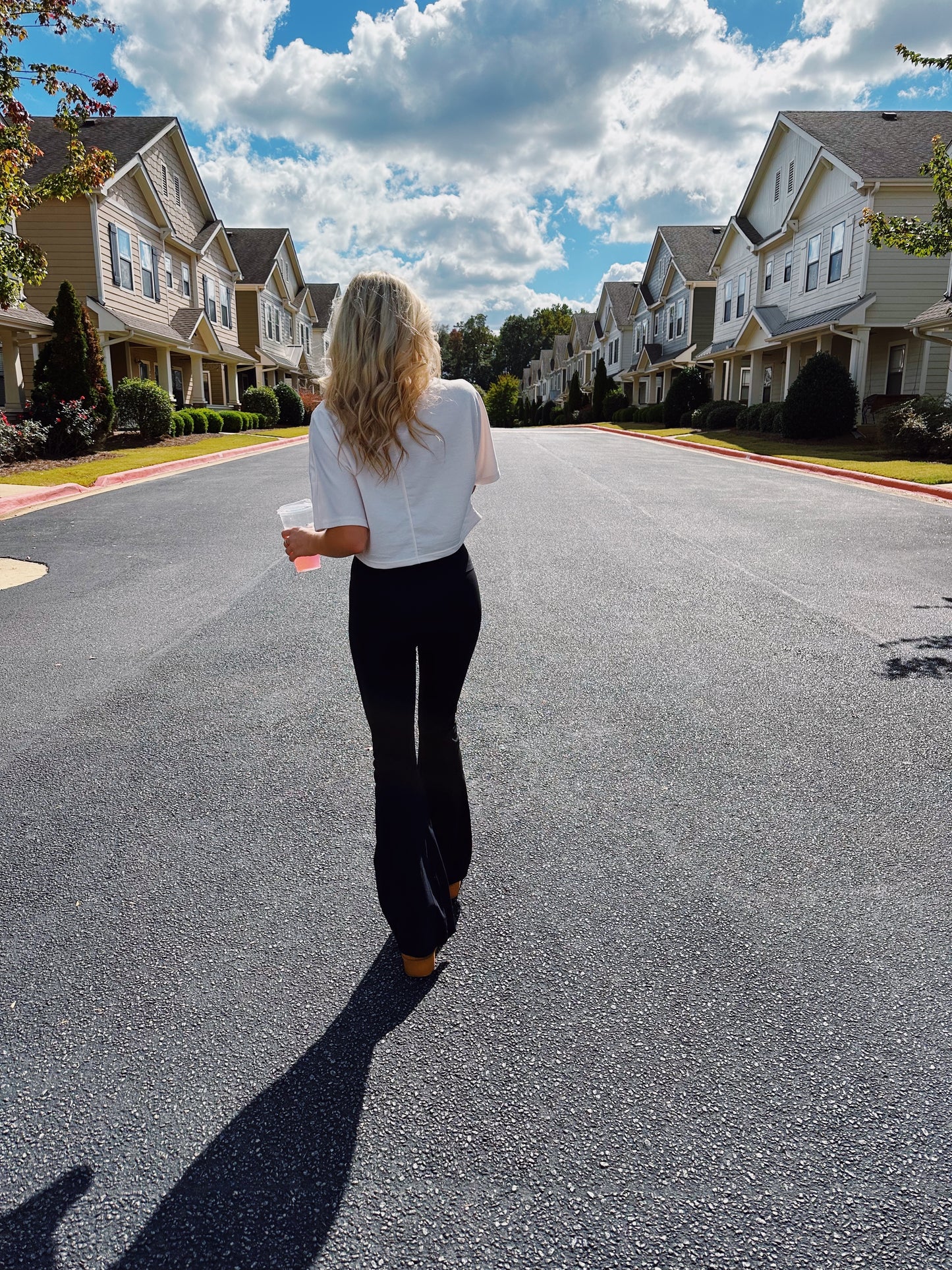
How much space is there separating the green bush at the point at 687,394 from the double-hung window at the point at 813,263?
8.63 meters

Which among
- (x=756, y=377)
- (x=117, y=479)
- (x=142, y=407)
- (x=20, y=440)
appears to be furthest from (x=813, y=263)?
(x=20, y=440)

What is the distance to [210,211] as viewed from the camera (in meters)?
36.5

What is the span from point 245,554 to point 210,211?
32.4m

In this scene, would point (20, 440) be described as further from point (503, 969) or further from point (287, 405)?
point (287, 405)

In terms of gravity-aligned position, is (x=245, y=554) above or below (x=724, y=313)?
below

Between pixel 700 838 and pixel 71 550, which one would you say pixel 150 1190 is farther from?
pixel 71 550

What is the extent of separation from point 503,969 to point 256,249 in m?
49.6

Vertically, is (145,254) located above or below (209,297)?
above

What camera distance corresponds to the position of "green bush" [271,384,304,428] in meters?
39.2

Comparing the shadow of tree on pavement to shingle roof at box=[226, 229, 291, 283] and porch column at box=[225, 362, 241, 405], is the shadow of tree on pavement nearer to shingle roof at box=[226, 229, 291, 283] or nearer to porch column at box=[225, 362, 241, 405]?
porch column at box=[225, 362, 241, 405]

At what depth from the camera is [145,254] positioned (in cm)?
3020

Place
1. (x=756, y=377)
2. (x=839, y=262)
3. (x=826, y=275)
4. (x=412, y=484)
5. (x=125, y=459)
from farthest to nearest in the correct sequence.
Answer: (x=756, y=377), (x=826, y=275), (x=839, y=262), (x=125, y=459), (x=412, y=484)

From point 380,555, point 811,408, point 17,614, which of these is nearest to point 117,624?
point 17,614

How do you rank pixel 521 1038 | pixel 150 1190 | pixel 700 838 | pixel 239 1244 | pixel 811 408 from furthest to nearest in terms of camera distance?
pixel 811 408
pixel 700 838
pixel 521 1038
pixel 150 1190
pixel 239 1244
